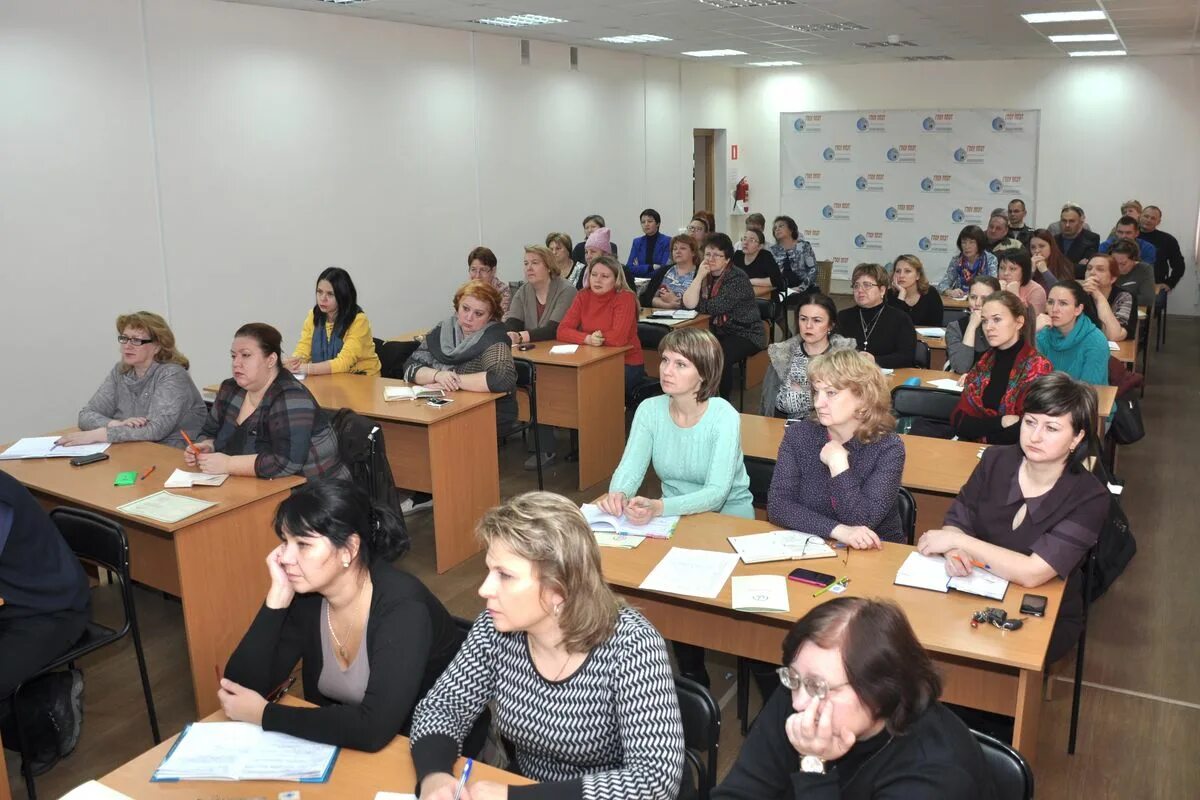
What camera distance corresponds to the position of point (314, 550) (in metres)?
2.54

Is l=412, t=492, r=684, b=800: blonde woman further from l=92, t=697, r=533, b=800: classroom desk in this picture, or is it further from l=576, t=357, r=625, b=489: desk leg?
l=576, t=357, r=625, b=489: desk leg

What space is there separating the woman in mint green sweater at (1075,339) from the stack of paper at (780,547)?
3148mm

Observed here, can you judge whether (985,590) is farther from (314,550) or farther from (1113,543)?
(314,550)

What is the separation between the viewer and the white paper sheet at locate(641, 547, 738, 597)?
301 cm

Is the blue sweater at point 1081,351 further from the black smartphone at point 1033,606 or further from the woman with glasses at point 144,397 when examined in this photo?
the woman with glasses at point 144,397

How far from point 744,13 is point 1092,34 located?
398cm

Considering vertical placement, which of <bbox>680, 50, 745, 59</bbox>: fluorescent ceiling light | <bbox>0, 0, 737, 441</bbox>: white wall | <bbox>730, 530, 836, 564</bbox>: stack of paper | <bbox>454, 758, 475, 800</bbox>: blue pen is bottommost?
<bbox>454, 758, 475, 800</bbox>: blue pen

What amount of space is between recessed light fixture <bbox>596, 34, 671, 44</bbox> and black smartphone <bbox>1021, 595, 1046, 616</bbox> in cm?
875

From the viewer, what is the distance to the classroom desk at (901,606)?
2641mm

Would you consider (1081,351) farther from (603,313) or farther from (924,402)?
(603,313)

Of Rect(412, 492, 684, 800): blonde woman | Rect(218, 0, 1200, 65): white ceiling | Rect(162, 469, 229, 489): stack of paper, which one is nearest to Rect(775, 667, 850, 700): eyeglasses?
Rect(412, 492, 684, 800): blonde woman

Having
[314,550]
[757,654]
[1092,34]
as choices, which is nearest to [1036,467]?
[757,654]

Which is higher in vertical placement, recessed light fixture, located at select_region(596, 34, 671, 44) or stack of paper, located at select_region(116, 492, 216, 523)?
recessed light fixture, located at select_region(596, 34, 671, 44)

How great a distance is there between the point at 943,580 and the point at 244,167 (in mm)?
6800
